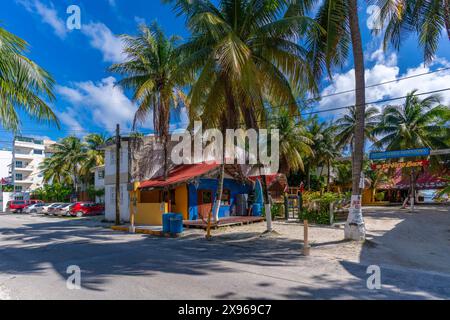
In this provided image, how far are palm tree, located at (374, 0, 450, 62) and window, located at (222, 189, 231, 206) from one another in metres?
13.2

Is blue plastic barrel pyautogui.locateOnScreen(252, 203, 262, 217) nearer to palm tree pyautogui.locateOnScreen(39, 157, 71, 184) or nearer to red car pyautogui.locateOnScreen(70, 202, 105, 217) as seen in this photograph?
red car pyautogui.locateOnScreen(70, 202, 105, 217)

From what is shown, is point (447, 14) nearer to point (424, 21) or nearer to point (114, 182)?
point (424, 21)

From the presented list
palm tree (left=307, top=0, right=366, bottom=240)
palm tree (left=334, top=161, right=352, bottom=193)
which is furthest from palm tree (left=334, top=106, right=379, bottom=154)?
palm tree (left=307, top=0, right=366, bottom=240)

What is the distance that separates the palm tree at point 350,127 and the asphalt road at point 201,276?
25885 mm

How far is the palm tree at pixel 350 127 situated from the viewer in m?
33.7

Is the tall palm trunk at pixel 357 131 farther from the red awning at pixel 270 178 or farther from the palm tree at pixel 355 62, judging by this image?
the red awning at pixel 270 178

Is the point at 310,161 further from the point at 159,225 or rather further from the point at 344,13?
the point at 344,13

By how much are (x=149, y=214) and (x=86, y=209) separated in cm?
1497

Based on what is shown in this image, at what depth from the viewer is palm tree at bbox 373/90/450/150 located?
27.4m

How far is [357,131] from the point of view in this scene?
12008 millimetres

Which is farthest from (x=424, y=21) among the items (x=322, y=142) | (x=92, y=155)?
(x=92, y=155)

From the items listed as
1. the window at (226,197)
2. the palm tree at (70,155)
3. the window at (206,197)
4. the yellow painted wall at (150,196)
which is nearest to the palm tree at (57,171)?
the palm tree at (70,155)
